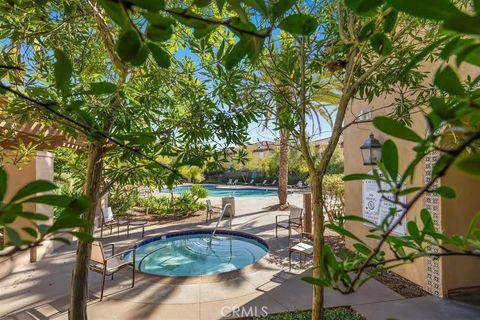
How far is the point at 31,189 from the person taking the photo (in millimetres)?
382

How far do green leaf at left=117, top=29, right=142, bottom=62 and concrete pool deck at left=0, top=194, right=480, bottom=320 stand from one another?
358 cm

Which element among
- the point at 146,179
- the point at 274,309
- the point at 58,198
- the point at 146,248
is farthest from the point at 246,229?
the point at 58,198

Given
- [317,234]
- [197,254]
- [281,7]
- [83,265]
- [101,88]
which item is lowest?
[197,254]

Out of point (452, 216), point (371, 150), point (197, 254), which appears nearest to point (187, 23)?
point (371, 150)

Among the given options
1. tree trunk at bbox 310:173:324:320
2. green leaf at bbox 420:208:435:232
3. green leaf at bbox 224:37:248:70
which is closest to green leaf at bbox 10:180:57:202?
green leaf at bbox 224:37:248:70

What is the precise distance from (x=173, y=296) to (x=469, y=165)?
5.16 metres

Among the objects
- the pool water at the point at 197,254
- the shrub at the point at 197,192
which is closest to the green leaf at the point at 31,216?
the pool water at the point at 197,254

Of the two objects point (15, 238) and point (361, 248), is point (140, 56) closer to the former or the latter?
point (15, 238)

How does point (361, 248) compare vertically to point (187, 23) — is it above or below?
below

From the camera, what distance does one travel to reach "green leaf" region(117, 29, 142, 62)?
43 cm

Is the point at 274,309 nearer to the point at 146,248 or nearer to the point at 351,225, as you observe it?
the point at 351,225

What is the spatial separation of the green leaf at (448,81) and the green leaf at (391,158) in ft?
0.31

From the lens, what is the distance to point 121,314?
159 inches

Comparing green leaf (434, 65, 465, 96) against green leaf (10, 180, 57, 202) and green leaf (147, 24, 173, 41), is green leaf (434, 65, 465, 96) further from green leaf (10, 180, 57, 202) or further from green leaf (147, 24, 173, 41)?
green leaf (10, 180, 57, 202)
